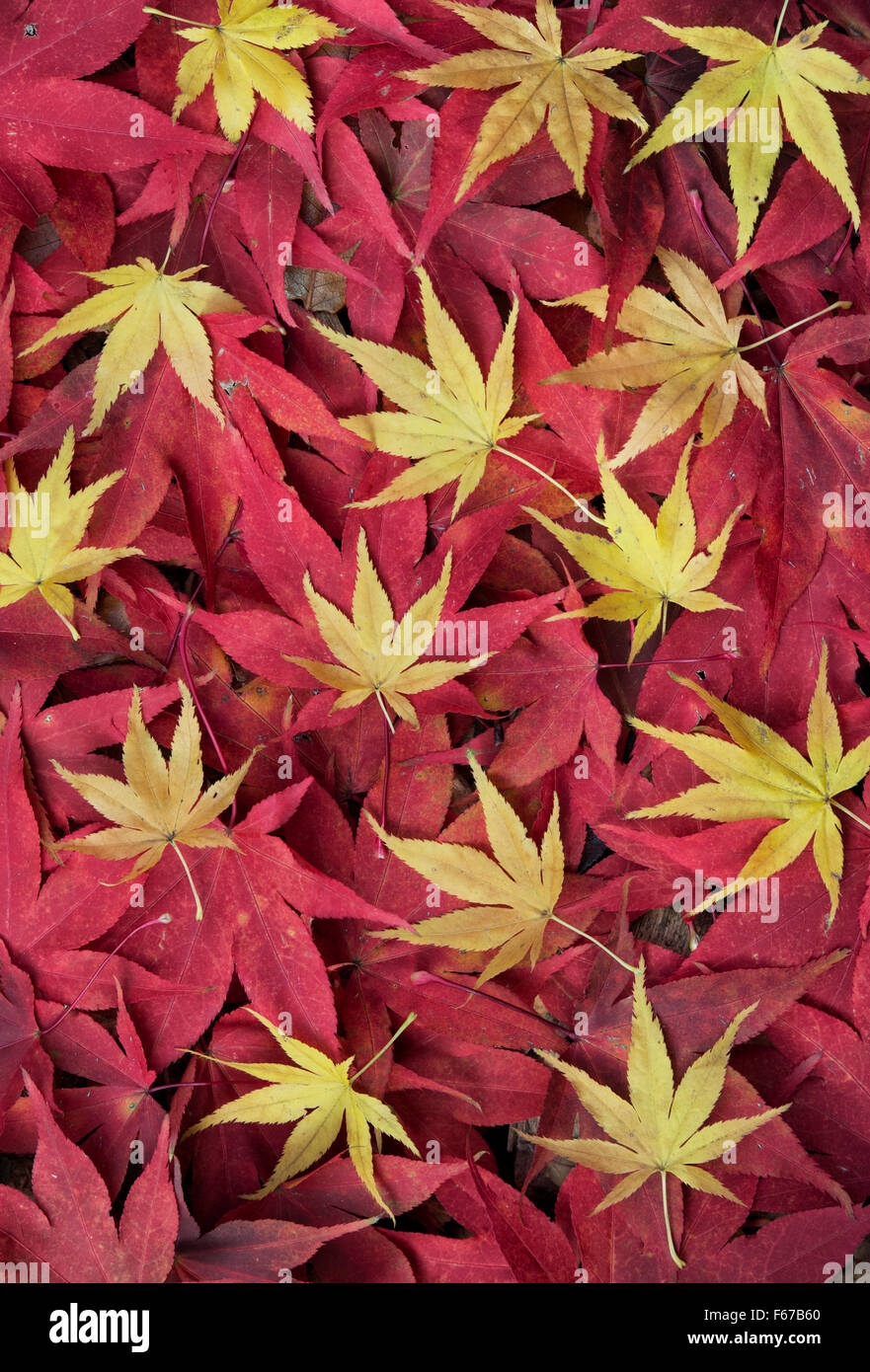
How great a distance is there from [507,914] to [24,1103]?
0.52 meters

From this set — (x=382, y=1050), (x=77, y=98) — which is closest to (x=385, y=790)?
(x=382, y=1050)

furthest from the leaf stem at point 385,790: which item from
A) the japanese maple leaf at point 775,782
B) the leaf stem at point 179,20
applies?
the leaf stem at point 179,20

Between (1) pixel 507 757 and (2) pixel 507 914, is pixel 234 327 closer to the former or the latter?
(1) pixel 507 757

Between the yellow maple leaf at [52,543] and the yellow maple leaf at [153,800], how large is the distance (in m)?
0.13

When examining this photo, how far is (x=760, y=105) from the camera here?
0.74 meters

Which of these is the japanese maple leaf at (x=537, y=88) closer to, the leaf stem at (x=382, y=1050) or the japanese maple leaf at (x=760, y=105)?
the japanese maple leaf at (x=760, y=105)

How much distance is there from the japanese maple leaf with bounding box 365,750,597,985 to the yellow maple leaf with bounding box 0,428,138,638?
0.36m

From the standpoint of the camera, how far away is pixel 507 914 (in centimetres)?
83

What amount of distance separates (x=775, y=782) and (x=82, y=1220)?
2.49ft

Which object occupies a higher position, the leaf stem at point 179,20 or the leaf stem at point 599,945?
the leaf stem at point 179,20

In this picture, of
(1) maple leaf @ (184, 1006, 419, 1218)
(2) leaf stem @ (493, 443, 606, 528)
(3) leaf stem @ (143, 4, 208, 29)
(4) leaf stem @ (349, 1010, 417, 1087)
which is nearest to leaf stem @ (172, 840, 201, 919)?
(1) maple leaf @ (184, 1006, 419, 1218)

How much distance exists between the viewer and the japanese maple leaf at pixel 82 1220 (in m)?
0.82

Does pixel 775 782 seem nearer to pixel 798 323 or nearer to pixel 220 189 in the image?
pixel 798 323
